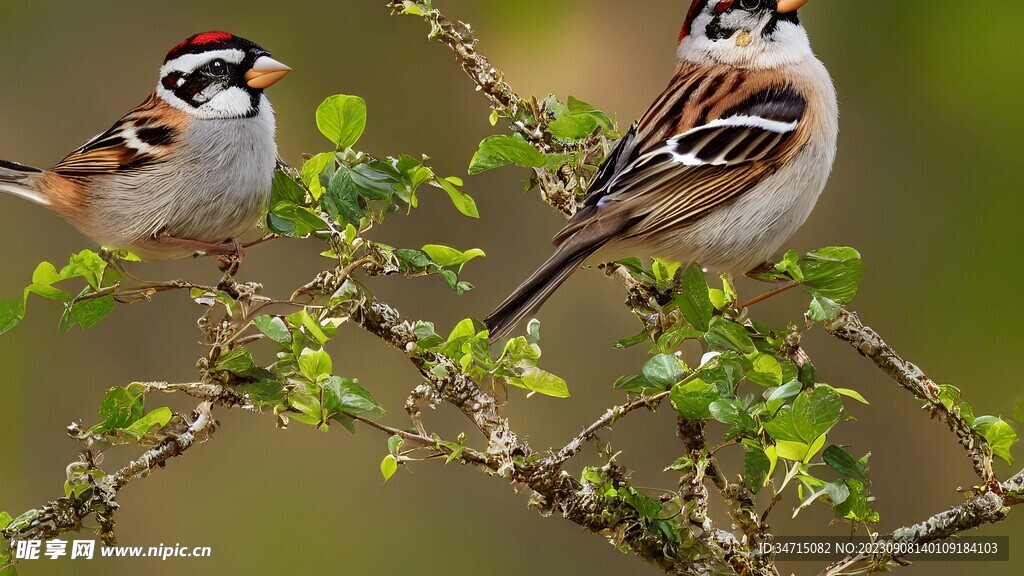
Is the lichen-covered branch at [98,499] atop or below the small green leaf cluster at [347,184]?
below

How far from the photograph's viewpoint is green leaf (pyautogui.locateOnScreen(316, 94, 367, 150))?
0.88 m

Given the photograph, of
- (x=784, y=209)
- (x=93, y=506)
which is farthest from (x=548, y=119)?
(x=93, y=506)

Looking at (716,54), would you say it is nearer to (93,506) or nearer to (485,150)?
(485,150)

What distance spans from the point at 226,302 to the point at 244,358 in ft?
0.17

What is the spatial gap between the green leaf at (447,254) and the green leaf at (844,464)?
0.36 metres

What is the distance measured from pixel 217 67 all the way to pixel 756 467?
72cm

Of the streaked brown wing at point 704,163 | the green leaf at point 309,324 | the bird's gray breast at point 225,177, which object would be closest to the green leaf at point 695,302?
the streaked brown wing at point 704,163

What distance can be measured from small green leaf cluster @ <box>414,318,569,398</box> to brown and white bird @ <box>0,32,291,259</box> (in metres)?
0.28

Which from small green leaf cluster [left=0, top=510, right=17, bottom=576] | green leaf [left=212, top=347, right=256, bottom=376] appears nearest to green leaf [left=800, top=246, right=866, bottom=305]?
green leaf [left=212, top=347, right=256, bottom=376]

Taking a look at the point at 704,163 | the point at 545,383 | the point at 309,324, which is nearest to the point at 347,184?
the point at 309,324

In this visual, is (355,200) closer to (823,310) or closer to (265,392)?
(265,392)

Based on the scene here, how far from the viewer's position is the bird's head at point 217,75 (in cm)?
108

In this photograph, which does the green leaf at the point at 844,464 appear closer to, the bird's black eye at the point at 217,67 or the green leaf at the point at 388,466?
the green leaf at the point at 388,466

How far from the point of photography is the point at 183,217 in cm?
109
